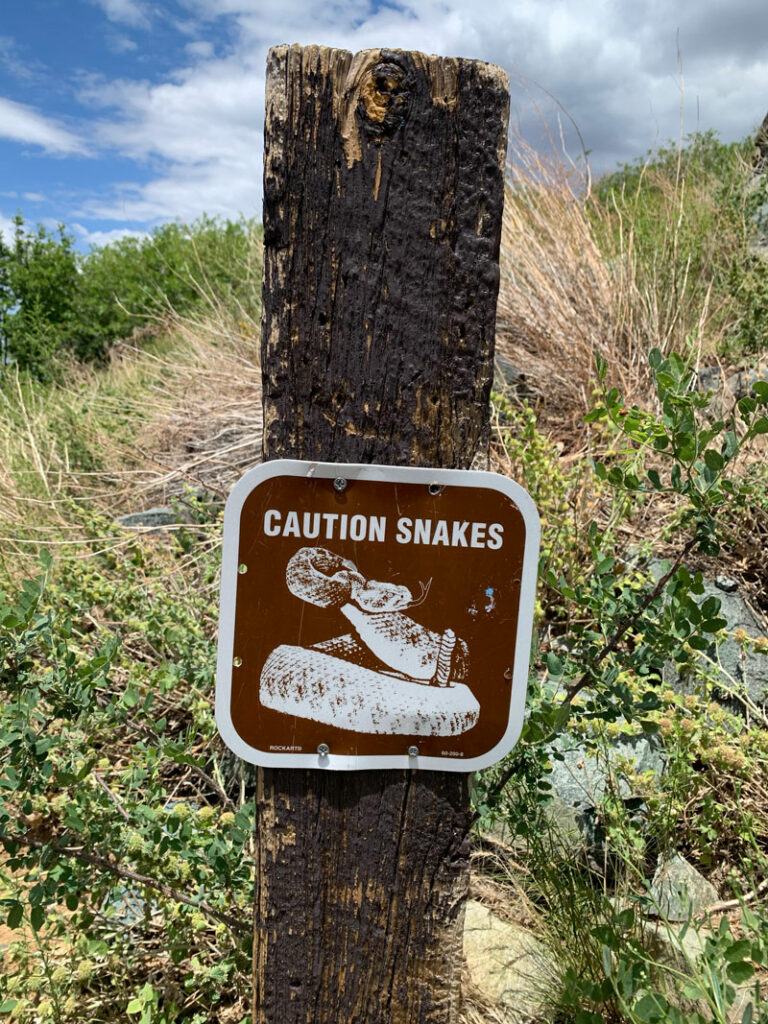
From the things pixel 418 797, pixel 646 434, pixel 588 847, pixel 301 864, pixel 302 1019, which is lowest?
pixel 588 847

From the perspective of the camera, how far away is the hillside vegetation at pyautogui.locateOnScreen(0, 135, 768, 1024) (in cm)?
166

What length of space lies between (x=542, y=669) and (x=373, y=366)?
221cm

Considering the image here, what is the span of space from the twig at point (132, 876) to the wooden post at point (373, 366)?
0.39 meters

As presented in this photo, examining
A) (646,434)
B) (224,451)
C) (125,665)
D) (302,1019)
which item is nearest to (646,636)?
(646,434)

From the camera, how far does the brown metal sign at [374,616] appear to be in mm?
1245

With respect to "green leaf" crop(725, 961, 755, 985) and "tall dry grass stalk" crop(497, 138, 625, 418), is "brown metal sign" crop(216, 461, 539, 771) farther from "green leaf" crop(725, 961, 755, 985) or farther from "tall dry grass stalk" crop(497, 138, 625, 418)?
"tall dry grass stalk" crop(497, 138, 625, 418)

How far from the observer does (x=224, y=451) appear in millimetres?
4988

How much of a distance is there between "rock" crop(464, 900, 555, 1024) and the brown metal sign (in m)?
1.03

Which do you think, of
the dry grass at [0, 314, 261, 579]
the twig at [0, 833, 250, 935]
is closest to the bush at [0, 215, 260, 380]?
the dry grass at [0, 314, 261, 579]

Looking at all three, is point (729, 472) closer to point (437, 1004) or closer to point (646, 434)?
point (646, 434)

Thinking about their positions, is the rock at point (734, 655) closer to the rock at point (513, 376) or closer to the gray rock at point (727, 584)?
the gray rock at point (727, 584)

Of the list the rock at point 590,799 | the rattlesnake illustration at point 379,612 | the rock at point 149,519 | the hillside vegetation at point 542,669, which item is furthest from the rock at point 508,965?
the rock at point 149,519

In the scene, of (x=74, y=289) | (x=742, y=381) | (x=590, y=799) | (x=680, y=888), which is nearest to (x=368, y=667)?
(x=680, y=888)

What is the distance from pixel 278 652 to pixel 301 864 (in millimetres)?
385
